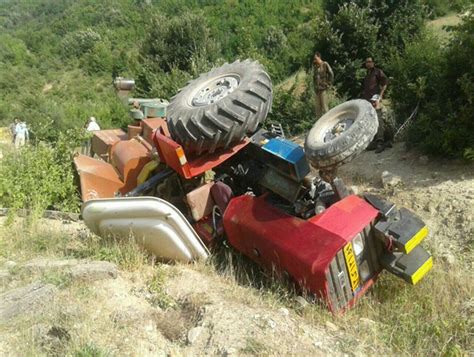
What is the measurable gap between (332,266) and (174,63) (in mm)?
15537

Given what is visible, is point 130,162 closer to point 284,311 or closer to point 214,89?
point 214,89

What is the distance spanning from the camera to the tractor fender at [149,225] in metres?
3.79

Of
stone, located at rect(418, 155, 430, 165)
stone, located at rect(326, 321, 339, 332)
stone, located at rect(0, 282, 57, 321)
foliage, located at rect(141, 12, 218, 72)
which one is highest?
stone, located at rect(0, 282, 57, 321)

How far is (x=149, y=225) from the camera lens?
12.6 feet

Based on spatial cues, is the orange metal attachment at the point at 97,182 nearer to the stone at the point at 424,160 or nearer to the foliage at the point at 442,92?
the stone at the point at 424,160

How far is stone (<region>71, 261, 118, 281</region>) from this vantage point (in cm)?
340

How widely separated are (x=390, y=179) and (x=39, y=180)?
4.39m

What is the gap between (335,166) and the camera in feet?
12.0

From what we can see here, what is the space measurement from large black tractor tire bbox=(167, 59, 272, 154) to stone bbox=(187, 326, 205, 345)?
1.86 metres

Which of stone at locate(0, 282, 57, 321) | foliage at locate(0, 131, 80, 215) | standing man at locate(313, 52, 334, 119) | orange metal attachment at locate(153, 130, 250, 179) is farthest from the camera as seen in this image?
standing man at locate(313, 52, 334, 119)

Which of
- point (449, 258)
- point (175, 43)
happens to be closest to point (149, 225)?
point (449, 258)

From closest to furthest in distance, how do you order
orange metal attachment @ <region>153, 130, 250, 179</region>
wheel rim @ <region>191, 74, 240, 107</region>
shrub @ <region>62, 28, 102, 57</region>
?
orange metal attachment @ <region>153, 130, 250, 179</region> < wheel rim @ <region>191, 74, 240, 107</region> < shrub @ <region>62, 28, 102, 57</region>

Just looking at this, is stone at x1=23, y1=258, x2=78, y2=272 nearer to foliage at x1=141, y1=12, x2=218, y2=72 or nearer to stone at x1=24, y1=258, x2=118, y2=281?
stone at x1=24, y1=258, x2=118, y2=281

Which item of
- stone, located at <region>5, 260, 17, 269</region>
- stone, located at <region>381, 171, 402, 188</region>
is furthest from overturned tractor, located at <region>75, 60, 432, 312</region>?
stone, located at <region>381, 171, 402, 188</region>
